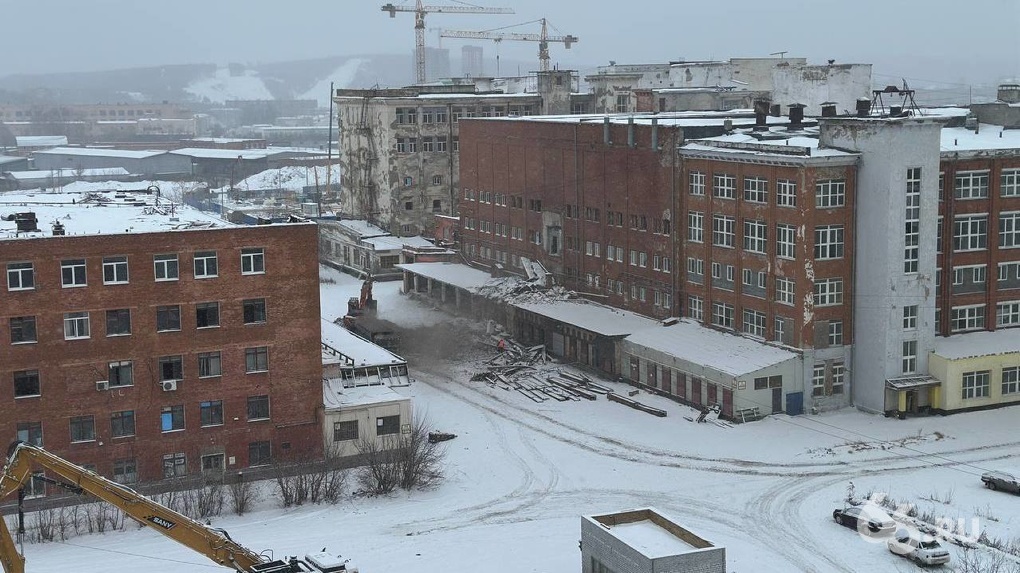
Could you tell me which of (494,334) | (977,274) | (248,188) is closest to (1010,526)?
(977,274)

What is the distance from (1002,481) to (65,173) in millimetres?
161855

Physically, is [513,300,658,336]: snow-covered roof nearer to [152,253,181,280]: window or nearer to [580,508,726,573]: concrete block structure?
[152,253,181,280]: window

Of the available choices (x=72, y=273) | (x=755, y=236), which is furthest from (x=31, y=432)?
(x=755, y=236)

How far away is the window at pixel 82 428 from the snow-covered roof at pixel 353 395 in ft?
25.7

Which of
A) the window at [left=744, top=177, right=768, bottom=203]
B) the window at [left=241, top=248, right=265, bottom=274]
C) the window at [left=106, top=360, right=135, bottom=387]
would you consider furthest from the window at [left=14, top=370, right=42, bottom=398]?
the window at [left=744, top=177, right=768, bottom=203]

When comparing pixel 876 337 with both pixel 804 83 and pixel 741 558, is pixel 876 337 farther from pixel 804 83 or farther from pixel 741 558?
pixel 804 83

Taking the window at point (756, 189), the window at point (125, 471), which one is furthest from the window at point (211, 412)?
the window at point (756, 189)

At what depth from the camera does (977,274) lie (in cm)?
5181

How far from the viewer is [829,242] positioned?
48625mm

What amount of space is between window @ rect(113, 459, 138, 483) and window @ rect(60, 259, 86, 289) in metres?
6.09

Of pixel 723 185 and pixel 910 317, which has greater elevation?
pixel 723 185

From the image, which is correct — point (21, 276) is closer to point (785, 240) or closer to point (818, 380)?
point (785, 240)

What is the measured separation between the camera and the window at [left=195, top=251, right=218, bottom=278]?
41.2 m

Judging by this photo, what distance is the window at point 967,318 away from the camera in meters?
51.6
